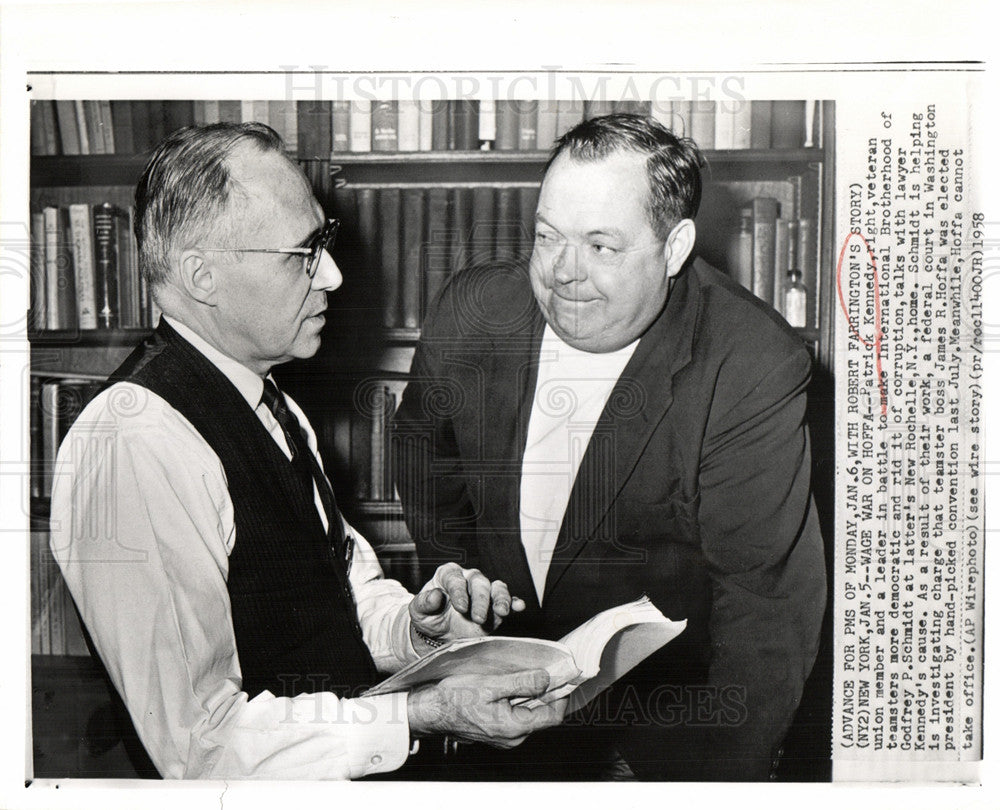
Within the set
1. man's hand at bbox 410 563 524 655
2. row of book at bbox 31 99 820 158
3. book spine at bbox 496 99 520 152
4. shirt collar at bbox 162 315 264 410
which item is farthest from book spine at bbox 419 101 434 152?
man's hand at bbox 410 563 524 655

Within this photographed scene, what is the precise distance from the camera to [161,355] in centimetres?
148

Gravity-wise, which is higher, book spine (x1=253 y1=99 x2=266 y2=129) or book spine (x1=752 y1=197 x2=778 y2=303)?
book spine (x1=253 y1=99 x2=266 y2=129)

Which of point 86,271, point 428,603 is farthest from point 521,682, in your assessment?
point 86,271

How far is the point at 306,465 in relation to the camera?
1502 mm

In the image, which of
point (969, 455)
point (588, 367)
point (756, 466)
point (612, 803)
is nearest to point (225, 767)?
point (612, 803)

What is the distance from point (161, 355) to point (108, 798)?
2.57 ft

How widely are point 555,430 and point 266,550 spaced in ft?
1.74

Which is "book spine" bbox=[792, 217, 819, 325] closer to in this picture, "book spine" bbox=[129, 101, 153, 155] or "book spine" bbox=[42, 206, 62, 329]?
"book spine" bbox=[129, 101, 153, 155]

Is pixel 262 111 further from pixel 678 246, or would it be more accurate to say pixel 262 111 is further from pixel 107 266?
pixel 678 246

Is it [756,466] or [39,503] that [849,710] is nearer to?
[756,466]

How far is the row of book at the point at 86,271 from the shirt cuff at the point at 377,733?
76 centimetres

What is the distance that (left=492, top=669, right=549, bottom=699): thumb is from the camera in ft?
4.87

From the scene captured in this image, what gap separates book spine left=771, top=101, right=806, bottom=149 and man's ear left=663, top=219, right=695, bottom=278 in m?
0.21

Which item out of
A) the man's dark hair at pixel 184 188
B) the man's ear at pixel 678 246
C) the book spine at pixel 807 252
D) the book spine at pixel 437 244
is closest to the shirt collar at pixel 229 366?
the man's dark hair at pixel 184 188
